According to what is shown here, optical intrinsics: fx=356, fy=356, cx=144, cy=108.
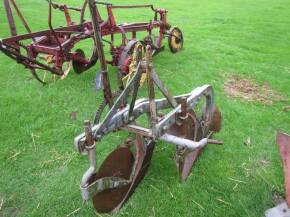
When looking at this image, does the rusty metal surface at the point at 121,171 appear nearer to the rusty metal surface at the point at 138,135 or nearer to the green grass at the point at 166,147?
the rusty metal surface at the point at 138,135

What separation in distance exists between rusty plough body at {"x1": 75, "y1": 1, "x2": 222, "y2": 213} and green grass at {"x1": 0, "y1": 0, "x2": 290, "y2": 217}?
17cm

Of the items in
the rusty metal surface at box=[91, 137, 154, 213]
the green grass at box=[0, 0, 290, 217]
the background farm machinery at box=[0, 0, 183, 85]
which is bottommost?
the green grass at box=[0, 0, 290, 217]

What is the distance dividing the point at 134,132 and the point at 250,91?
9.53 feet

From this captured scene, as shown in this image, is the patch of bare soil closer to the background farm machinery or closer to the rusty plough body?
the background farm machinery

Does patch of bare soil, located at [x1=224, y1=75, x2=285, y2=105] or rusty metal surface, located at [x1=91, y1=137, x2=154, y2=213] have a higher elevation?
rusty metal surface, located at [x1=91, y1=137, x2=154, y2=213]

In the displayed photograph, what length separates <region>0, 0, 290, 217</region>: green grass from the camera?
306cm

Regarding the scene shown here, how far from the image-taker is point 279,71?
19.6ft

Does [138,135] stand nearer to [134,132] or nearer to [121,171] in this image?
[134,132]

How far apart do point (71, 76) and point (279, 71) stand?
345cm

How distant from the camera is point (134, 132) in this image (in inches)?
112

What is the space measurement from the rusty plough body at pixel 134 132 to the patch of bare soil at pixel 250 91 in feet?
5.22

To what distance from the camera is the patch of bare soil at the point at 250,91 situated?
496 cm

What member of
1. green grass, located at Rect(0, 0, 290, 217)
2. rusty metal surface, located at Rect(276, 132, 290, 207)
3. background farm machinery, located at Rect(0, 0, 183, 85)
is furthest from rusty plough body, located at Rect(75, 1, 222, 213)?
background farm machinery, located at Rect(0, 0, 183, 85)

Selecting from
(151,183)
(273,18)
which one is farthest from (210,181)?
(273,18)
